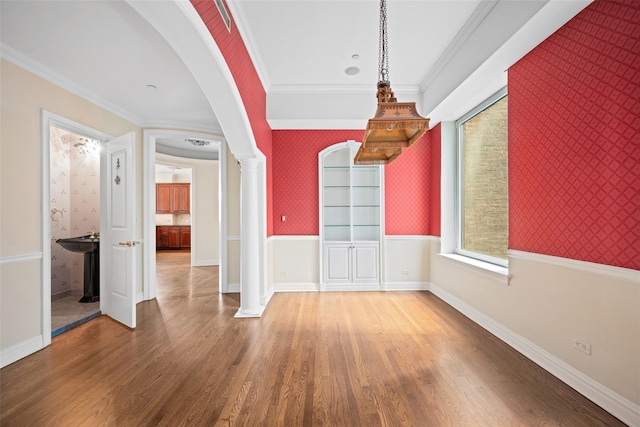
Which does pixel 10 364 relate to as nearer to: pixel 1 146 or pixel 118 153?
pixel 1 146

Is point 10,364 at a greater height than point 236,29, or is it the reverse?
point 236,29

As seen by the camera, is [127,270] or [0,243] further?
[127,270]

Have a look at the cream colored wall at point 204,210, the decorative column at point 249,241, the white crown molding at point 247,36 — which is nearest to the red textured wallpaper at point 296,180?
the white crown molding at point 247,36

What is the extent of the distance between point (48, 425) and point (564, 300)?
3.69 meters

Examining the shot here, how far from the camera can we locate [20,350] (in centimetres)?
278

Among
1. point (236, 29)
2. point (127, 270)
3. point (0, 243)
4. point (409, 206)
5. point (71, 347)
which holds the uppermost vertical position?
point (236, 29)

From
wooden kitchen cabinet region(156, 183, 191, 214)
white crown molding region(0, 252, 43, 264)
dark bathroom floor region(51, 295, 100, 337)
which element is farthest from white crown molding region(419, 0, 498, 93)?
wooden kitchen cabinet region(156, 183, 191, 214)

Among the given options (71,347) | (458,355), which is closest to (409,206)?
(458,355)

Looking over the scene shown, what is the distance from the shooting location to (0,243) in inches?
106

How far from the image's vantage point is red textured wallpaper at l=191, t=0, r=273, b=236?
2403 mm

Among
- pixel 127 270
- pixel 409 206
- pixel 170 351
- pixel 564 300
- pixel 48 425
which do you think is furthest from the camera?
pixel 409 206

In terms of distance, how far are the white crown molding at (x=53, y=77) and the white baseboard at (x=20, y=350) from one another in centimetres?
260

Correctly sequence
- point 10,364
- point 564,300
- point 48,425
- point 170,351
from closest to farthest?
1. point 48,425
2. point 564,300
3. point 10,364
4. point 170,351

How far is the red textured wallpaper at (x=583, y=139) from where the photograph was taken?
191cm
